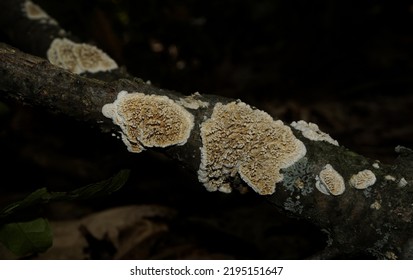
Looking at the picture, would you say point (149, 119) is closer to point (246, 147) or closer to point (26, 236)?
point (246, 147)

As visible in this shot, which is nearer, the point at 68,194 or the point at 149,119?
the point at 149,119

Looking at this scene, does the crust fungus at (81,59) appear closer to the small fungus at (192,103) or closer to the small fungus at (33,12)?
the small fungus at (33,12)

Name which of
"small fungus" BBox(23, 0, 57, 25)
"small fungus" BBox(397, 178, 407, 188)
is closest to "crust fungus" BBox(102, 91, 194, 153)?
"small fungus" BBox(397, 178, 407, 188)

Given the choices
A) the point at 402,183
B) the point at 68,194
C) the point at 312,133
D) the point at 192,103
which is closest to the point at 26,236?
the point at 68,194

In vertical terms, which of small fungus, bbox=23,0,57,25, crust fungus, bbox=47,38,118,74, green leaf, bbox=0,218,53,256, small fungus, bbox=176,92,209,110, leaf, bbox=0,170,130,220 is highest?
small fungus, bbox=23,0,57,25

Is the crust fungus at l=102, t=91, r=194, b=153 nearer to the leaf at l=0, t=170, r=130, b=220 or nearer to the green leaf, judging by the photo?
the leaf at l=0, t=170, r=130, b=220
